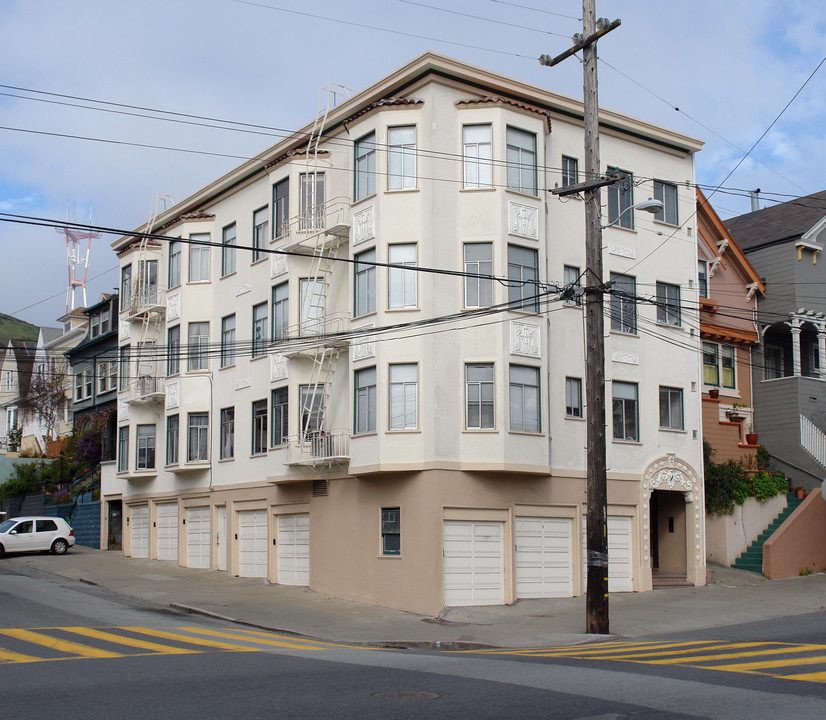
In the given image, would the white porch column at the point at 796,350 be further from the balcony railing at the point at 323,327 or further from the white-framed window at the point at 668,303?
the balcony railing at the point at 323,327

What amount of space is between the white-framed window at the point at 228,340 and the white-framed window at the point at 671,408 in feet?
46.4

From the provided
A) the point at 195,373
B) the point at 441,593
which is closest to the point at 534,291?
the point at 441,593

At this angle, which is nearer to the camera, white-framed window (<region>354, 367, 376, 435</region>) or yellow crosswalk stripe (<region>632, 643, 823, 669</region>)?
yellow crosswalk stripe (<region>632, 643, 823, 669</region>)

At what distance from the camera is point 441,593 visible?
2319 centimetres

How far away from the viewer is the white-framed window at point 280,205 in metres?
29.8

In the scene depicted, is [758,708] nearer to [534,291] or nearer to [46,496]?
[534,291]

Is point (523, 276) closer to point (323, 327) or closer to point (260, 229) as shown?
point (323, 327)

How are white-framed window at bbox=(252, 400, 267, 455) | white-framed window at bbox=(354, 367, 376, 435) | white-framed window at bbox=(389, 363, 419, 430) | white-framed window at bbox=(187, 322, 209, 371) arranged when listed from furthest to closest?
white-framed window at bbox=(187, 322, 209, 371) → white-framed window at bbox=(252, 400, 267, 455) → white-framed window at bbox=(354, 367, 376, 435) → white-framed window at bbox=(389, 363, 419, 430)

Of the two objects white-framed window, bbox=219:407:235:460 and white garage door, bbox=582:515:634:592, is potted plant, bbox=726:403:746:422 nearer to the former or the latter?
white garage door, bbox=582:515:634:592

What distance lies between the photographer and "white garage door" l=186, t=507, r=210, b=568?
33.9 metres

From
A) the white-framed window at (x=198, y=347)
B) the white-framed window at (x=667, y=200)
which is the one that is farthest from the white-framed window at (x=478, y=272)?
the white-framed window at (x=198, y=347)

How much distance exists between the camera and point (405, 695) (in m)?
10.3

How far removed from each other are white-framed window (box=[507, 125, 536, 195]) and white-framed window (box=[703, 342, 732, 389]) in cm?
1140

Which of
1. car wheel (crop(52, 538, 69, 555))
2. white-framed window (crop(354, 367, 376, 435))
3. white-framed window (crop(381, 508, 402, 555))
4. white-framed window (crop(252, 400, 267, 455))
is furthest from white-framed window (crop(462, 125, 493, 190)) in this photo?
car wheel (crop(52, 538, 69, 555))
